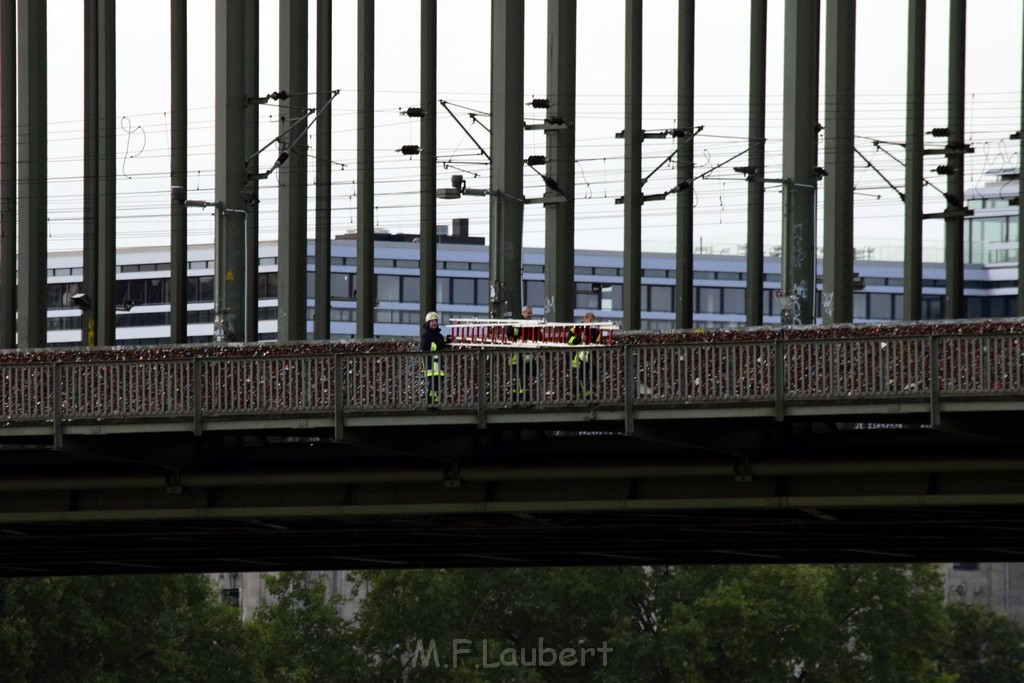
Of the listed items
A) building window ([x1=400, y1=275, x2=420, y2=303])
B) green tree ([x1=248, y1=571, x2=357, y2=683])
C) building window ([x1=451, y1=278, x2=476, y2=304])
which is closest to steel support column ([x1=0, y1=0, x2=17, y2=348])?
green tree ([x1=248, y1=571, x2=357, y2=683])

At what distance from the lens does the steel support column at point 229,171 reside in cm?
4859

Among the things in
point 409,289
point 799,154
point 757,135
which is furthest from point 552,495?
point 409,289

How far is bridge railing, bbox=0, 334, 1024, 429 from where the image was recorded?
33688 mm

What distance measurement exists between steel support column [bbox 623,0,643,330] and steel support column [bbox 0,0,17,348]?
16.9m

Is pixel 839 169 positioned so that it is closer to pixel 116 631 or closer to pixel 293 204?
pixel 293 204

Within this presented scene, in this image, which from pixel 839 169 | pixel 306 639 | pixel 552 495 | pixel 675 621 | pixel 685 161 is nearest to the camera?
pixel 552 495

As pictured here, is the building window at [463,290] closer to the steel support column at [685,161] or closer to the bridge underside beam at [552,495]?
the steel support column at [685,161]

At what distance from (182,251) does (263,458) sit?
2435 cm

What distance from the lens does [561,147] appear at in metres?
53.4

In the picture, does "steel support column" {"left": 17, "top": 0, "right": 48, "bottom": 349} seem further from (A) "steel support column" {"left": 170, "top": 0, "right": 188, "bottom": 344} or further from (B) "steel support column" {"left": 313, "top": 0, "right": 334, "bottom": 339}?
(B) "steel support column" {"left": 313, "top": 0, "right": 334, "bottom": 339}

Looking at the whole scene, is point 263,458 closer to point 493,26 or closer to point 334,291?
point 493,26

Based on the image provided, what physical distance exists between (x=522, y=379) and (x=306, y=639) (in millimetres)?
66672

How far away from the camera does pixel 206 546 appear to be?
169ft

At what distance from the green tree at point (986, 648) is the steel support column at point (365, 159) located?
2823 inches
